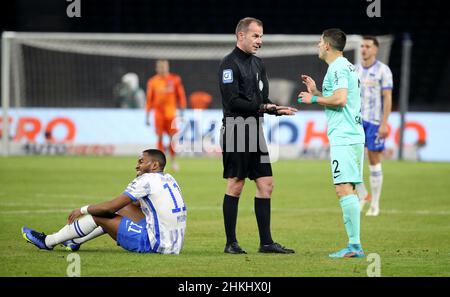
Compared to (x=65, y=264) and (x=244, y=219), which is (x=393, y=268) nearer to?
(x=65, y=264)

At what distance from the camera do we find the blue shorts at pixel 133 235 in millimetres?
9336

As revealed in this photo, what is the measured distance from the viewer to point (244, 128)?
9.77 m

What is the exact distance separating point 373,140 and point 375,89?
83 cm

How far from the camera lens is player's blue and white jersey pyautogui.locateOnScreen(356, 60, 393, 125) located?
14539 millimetres

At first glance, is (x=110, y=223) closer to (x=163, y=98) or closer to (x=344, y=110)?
(x=344, y=110)

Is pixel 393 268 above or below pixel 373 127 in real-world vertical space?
below

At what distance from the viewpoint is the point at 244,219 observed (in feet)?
44.3

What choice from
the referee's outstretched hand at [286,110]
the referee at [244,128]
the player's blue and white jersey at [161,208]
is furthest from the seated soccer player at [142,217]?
the referee's outstretched hand at [286,110]

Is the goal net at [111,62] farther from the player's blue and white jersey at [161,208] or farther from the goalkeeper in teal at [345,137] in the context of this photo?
the player's blue and white jersey at [161,208]

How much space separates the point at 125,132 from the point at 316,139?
5341 millimetres

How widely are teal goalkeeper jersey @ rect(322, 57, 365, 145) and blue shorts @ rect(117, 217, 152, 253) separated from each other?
2.06m

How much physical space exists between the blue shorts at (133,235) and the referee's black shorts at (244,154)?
108cm

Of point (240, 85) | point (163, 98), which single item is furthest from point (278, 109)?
point (163, 98)
